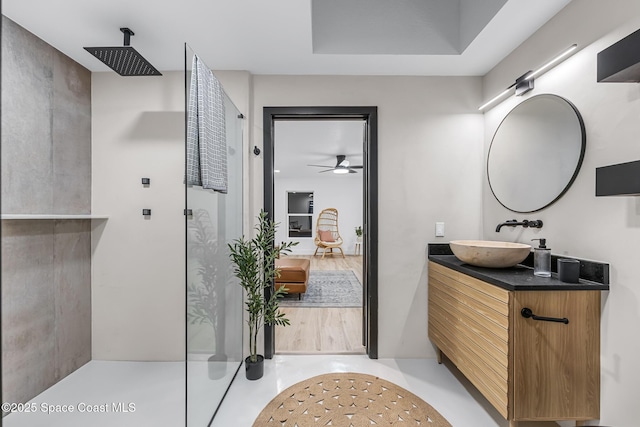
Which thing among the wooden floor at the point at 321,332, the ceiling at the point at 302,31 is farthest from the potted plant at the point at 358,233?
the ceiling at the point at 302,31

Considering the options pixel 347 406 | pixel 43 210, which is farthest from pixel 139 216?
pixel 347 406

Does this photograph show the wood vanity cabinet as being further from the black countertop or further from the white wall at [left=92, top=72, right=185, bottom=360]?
the white wall at [left=92, top=72, right=185, bottom=360]

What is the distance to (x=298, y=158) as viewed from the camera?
6.44 meters

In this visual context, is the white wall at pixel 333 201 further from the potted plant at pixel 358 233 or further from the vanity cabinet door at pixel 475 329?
the vanity cabinet door at pixel 475 329

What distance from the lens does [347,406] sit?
7.04 ft

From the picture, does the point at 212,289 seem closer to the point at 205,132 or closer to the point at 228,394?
the point at 228,394

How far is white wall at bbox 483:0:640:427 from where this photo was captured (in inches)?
63.0

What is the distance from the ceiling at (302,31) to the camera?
1.98m

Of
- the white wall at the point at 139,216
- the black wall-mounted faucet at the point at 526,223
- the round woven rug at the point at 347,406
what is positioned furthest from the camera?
the white wall at the point at 139,216

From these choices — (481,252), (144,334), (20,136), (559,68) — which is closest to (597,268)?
(481,252)

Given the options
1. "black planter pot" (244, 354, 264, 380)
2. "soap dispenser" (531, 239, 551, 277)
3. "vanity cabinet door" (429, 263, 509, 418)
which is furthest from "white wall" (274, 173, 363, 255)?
"soap dispenser" (531, 239, 551, 277)

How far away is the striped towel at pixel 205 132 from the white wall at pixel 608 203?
78.5 inches

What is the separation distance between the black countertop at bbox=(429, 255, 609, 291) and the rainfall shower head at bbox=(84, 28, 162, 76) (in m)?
2.45

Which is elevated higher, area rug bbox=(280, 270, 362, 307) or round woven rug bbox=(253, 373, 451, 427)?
area rug bbox=(280, 270, 362, 307)
